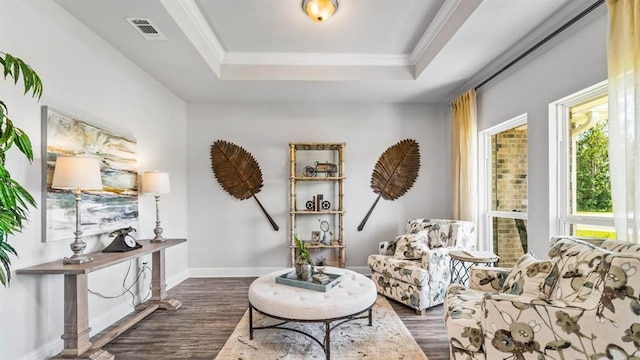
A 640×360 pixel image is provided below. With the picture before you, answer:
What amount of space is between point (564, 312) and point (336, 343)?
1.57 metres

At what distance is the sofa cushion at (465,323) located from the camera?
5.76ft

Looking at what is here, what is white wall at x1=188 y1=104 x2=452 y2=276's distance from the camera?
452 centimetres

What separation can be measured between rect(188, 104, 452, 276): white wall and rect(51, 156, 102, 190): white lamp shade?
94.7 inches

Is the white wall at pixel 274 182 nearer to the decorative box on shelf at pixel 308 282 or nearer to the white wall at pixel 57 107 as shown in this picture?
the white wall at pixel 57 107

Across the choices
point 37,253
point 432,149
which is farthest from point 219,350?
point 432,149

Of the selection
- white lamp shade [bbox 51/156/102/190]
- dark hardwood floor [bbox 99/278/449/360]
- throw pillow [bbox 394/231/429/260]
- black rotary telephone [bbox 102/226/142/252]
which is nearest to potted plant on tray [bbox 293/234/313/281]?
dark hardwood floor [bbox 99/278/449/360]

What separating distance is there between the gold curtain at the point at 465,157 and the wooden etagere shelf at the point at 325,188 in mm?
1504

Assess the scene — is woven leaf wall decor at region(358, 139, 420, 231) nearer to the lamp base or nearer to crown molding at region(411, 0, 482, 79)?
crown molding at region(411, 0, 482, 79)

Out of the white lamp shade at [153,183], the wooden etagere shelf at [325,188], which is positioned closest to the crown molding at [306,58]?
the wooden etagere shelf at [325,188]

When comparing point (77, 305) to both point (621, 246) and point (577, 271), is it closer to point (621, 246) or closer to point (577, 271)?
point (577, 271)

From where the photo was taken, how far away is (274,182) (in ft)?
14.9

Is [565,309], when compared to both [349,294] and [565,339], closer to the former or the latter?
[565,339]

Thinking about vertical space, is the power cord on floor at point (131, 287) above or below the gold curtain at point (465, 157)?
below

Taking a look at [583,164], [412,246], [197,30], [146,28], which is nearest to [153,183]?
[146,28]
